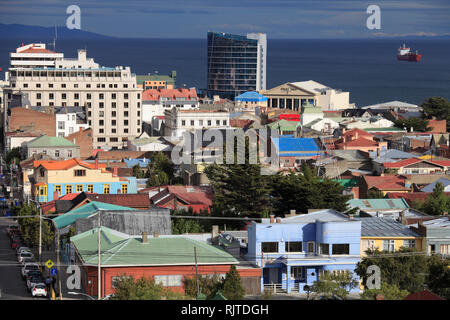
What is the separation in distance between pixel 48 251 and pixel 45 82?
37478 millimetres

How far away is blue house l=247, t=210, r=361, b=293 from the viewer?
1833 cm

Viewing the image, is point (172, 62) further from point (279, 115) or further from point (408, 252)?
point (408, 252)

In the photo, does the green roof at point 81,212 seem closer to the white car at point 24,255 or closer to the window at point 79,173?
the white car at point 24,255

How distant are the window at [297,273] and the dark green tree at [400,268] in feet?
3.84

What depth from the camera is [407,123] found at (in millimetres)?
49906

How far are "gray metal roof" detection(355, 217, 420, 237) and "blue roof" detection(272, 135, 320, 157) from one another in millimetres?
18452

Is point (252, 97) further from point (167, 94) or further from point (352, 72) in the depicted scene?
point (352, 72)

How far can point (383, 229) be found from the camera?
20.2m

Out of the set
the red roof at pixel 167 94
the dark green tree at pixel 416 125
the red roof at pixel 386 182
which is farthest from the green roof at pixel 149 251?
the red roof at pixel 167 94

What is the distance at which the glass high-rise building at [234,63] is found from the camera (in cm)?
8812

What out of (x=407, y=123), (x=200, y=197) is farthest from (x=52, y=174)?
(x=407, y=123)

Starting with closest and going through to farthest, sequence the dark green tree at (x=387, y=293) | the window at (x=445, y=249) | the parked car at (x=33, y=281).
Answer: the dark green tree at (x=387, y=293) → the parked car at (x=33, y=281) → the window at (x=445, y=249)

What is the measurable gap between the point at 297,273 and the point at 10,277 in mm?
5833

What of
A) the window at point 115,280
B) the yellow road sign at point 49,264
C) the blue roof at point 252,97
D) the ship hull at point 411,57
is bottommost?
the yellow road sign at point 49,264
